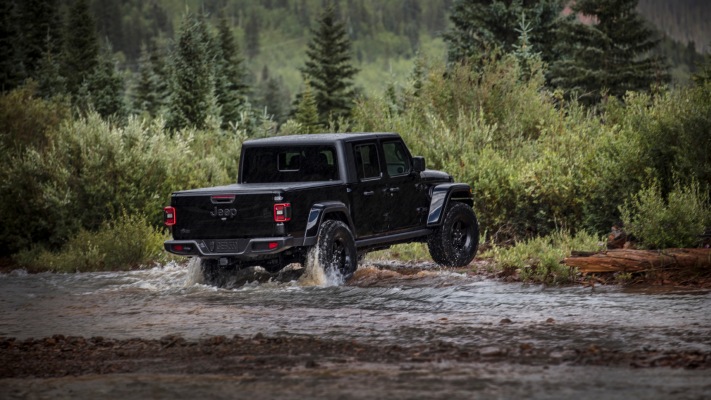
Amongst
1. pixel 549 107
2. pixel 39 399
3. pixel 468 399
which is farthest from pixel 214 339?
pixel 549 107

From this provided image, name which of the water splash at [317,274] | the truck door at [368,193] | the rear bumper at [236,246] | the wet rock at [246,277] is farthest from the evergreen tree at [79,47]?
the water splash at [317,274]

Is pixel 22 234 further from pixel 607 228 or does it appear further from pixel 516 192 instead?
pixel 607 228

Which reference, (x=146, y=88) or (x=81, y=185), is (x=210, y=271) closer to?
(x=81, y=185)

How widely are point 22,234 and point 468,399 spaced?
16905 millimetres

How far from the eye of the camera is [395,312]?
12578 mm

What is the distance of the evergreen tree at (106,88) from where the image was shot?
67750 millimetres

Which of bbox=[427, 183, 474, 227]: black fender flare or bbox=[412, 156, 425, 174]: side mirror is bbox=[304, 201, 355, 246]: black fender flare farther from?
bbox=[427, 183, 474, 227]: black fender flare

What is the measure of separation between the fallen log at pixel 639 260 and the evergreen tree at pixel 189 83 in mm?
40842

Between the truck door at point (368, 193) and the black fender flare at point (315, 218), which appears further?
the truck door at point (368, 193)

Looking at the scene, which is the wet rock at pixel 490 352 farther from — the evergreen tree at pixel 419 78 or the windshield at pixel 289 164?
the evergreen tree at pixel 419 78

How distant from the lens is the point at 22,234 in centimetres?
2262

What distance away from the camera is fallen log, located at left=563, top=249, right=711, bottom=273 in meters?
14.6

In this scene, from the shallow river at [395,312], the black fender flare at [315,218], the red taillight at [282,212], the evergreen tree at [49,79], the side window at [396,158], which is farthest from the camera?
the evergreen tree at [49,79]

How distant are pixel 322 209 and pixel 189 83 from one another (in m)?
42.2
